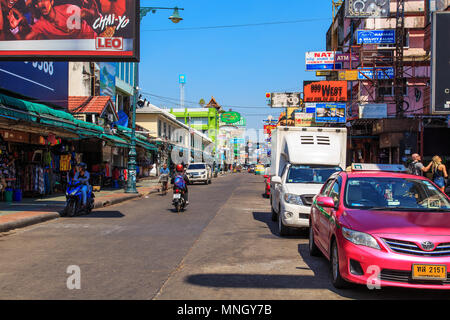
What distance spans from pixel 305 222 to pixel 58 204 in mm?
10367

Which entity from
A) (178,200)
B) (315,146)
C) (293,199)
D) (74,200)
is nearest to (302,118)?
(178,200)

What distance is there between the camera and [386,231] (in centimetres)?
529

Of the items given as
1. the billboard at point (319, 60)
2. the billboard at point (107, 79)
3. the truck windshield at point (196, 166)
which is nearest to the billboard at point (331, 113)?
the billboard at point (319, 60)

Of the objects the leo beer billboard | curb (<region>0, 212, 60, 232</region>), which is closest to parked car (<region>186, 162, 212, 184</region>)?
curb (<region>0, 212, 60, 232</region>)

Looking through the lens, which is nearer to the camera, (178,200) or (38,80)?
(178,200)

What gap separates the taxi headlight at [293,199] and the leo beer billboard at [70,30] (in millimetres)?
6724

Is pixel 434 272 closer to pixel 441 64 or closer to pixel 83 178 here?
pixel 441 64

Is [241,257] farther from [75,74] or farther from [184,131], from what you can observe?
→ [184,131]

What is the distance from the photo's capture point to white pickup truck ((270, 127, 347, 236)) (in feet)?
33.0

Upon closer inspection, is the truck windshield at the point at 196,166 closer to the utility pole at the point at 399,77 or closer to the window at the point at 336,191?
the utility pole at the point at 399,77

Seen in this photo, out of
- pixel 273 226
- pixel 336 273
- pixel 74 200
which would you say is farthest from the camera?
pixel 74 200

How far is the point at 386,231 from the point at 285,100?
44571mm

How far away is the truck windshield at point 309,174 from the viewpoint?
11.4 metres

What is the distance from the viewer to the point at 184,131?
216 feet
